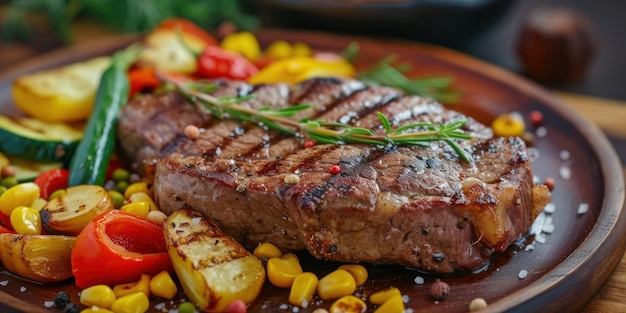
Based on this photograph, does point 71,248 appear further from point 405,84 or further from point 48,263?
point 405,84

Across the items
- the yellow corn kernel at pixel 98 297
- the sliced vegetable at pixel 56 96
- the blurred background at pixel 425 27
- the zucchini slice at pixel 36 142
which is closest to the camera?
the yellow corn kernel at pixel 98 297

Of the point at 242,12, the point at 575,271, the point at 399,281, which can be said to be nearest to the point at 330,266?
the point at 399,281

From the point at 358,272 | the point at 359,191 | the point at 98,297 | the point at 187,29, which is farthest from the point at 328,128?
the point at 187,29

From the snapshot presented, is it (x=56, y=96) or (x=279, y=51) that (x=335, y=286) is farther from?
(x=279, y=51)

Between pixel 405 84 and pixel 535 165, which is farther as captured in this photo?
pixel 405 84

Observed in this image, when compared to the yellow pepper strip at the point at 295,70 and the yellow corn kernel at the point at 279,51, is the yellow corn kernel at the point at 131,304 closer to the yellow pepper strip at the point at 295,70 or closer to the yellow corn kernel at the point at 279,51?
the yellow pepper strip at the point at 295,70

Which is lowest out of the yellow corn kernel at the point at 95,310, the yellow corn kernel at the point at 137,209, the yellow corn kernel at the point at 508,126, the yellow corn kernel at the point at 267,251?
the yellow corn kernel at the point at 95,310

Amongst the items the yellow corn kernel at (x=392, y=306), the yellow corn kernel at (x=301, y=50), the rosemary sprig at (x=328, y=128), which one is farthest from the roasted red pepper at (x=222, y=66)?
the yellow corn kernel at (x=392, y=306)
